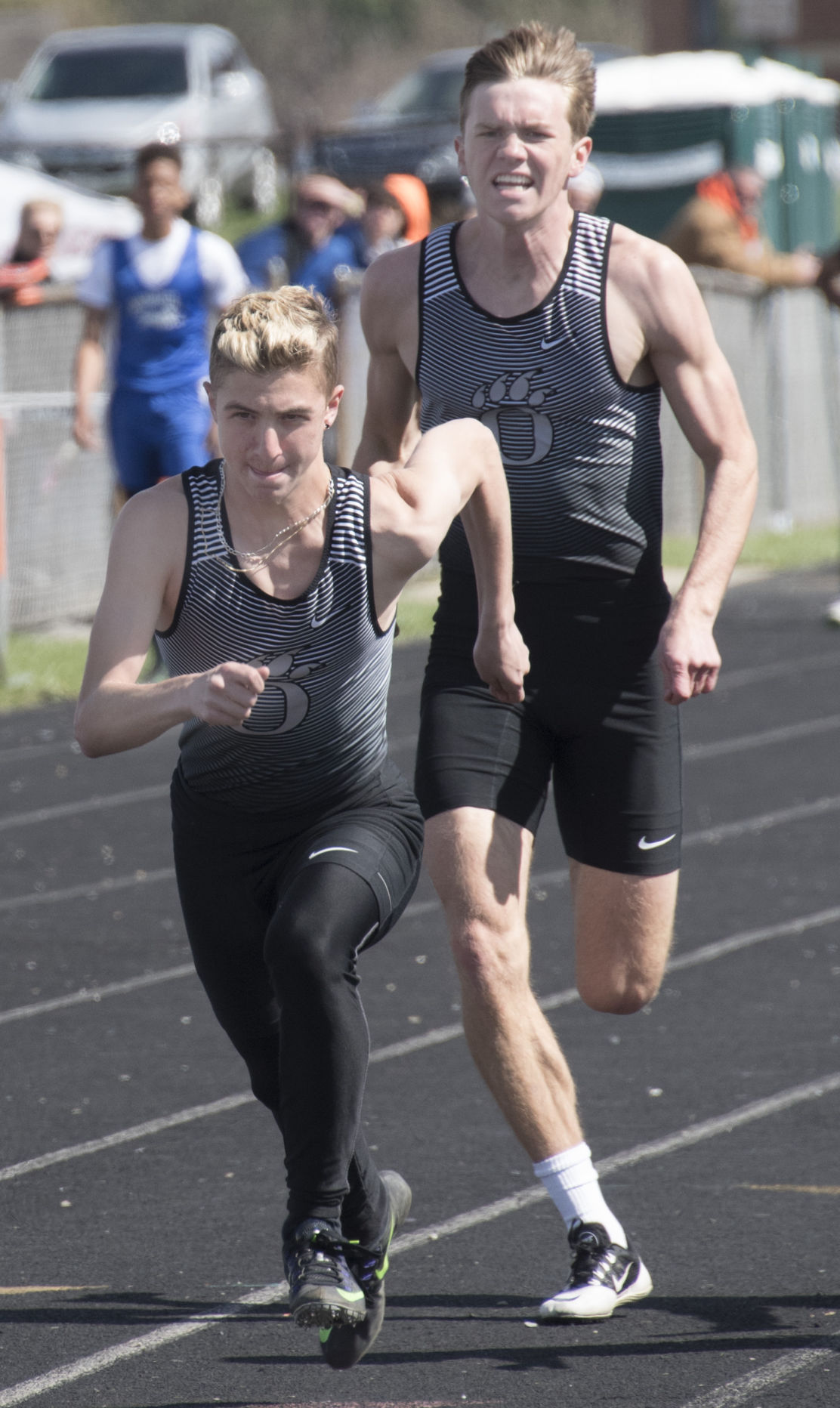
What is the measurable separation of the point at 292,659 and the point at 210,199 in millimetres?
24934

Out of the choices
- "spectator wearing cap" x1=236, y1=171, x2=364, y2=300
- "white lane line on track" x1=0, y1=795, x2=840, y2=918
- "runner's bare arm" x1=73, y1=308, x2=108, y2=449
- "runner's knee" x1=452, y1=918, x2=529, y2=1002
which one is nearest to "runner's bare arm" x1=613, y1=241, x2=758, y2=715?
"runner's knee" x1=452, y1=918, x2=529, y2=1002

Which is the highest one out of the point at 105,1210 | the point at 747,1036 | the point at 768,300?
the point at 105,1210

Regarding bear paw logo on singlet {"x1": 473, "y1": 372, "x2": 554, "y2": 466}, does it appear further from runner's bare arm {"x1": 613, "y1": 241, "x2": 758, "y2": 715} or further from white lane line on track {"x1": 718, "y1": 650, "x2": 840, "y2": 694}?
white lane line on track {"x1": 718, "y1": 650, "x2": 840, "y2": 694}

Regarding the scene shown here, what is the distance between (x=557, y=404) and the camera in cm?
425

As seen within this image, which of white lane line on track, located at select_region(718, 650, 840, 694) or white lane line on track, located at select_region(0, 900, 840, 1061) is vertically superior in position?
white lane line on track, located at select_region(0, 900, 840, 1061)

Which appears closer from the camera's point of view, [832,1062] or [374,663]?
[374,663]

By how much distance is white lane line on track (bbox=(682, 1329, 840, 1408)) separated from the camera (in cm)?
359

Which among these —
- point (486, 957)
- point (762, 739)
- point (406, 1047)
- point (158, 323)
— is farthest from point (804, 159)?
point (486, 957)

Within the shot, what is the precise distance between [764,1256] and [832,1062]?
133 centimetres

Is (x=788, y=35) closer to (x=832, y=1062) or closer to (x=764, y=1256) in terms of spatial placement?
Result: (x=832, y=1062)

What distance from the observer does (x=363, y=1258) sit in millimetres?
3734

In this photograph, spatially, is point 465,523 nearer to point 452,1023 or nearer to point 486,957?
point 486,957

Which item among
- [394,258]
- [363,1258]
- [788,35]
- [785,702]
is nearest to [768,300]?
[788,35]

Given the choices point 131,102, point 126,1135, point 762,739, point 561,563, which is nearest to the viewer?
point 561,563
